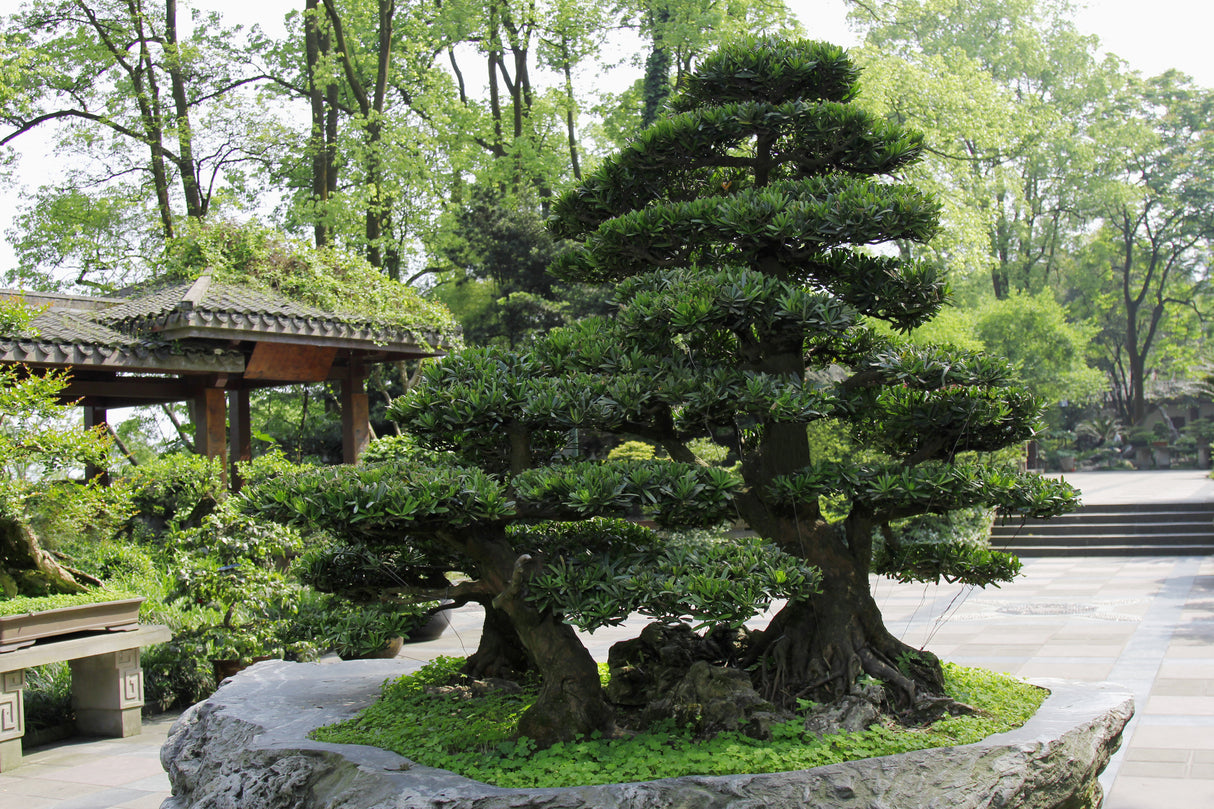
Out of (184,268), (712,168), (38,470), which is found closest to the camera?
(712,168)

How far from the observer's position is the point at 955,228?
1661 cm

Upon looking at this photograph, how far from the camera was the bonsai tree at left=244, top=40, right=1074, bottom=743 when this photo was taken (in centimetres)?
355

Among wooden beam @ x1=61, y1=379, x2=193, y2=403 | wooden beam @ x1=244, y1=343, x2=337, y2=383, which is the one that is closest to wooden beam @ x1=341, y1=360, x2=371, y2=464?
wooden beam @ x1=244, y1=343, x2=337, y2=383

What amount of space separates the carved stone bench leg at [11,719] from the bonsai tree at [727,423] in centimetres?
317

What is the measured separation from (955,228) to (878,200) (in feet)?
45.6

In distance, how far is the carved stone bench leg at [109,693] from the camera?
6414 millimetres

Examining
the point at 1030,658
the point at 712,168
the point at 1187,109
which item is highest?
the point at 1187,109

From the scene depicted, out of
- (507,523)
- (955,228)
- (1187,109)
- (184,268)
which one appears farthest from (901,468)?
(1187,109)

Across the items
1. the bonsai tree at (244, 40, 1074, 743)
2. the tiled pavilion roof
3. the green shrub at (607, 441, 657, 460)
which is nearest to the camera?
the bonsai tree at (244, 40, 1074, 743)

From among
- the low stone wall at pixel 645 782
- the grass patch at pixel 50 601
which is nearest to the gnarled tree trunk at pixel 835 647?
the low stone wall at pixel 645 782


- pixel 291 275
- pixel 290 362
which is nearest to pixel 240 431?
pixel 290 362

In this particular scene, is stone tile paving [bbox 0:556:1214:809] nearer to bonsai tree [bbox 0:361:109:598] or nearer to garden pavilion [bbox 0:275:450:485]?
bonsai tree [bbox 0:361:109:598]

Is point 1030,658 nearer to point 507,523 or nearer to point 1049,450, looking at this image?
point 507,523

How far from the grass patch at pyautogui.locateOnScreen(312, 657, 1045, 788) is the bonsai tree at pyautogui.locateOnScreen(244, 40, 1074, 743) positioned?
21 cm
